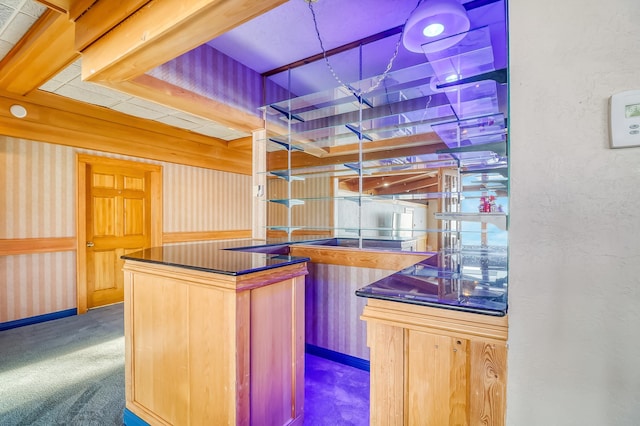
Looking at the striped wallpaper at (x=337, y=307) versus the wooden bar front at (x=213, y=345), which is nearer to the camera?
the wooden bar front at (x=213, y=345)

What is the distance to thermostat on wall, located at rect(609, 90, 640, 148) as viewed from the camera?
1.96 feet

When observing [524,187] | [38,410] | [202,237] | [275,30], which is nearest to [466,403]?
[524,187]

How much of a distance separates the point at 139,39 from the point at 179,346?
5.92ft

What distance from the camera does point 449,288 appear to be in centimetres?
108

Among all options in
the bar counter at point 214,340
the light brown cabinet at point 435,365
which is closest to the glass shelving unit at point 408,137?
the light brown cabinet at point 435,365

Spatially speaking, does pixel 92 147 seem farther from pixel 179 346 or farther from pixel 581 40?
pixel 581 40

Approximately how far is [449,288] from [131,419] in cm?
211

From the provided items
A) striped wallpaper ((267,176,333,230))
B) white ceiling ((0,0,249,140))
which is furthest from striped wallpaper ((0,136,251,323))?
striped wallpaper ((267,176,333,230))

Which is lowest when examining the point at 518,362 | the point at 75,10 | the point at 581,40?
the point at 518,362

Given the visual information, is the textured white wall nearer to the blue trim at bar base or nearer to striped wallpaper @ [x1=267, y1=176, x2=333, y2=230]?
the blue trim at bar base

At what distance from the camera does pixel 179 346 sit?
1648 millimetres

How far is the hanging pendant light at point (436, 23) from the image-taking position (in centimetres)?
166

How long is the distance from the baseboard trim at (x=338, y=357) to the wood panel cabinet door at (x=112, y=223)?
3.39 meters

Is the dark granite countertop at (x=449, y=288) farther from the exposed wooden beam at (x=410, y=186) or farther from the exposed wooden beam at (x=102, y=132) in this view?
the exposed wooden beam at (x=410, y=186)
